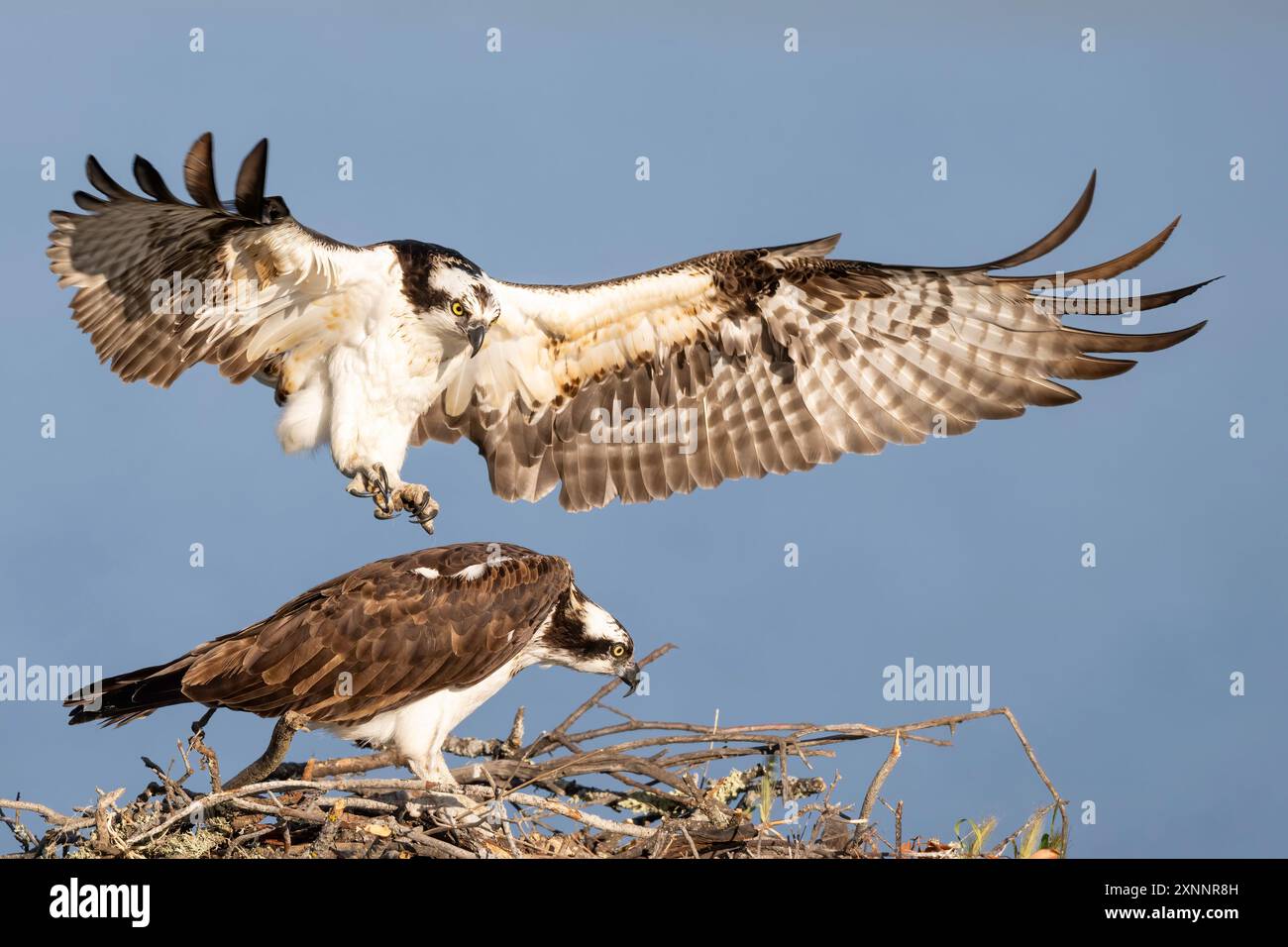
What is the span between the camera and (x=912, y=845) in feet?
24.3

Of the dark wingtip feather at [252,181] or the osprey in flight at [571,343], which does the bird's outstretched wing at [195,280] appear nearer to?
the osprey in flight at [571,343]

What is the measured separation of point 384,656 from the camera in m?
8.02

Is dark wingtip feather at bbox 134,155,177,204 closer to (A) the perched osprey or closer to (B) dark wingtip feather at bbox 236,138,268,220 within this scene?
(B) dark wingtip feather at bbox 236,138,268,220

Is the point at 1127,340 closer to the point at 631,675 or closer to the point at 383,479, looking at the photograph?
the point at 631,675

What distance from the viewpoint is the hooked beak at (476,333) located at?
859 cm

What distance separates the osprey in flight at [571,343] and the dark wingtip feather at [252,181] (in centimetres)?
1

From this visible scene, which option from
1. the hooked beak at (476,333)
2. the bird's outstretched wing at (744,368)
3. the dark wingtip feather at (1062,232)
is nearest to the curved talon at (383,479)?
the hooked beak at (476,333)

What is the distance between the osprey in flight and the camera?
27.9 feet

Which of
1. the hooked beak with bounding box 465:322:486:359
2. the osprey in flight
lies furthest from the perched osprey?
the hooked beak with bounding box 465:322:486:359

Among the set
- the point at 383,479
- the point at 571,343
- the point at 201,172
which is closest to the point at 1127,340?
the point at 571,343

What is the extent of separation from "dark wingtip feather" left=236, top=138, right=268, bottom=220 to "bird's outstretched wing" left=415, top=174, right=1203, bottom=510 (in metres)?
1.92

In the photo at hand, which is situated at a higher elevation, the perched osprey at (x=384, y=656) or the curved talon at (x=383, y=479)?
the curved talon at (x=383, y=479)

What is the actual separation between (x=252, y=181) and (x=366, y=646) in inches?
100.0
